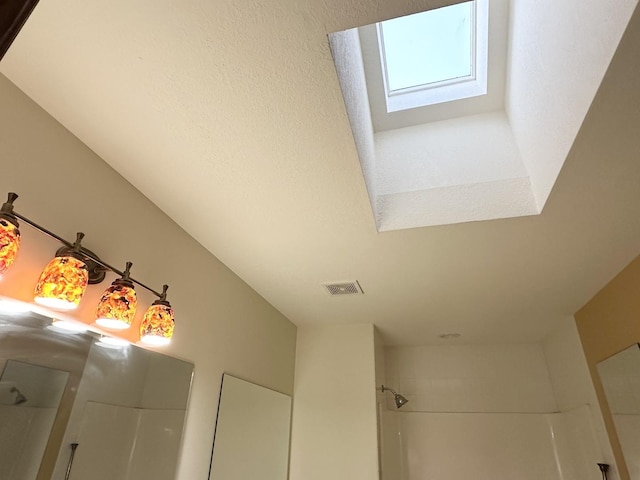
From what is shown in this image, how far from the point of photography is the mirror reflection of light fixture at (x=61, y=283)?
38.4 inches

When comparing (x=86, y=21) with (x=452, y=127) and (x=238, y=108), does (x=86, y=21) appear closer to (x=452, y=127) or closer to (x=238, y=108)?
(x=238, y=108)

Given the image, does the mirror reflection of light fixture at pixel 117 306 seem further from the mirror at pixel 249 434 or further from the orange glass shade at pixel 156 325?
the mirror at pixel 249 434

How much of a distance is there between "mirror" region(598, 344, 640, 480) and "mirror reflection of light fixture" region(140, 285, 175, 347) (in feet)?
6.62

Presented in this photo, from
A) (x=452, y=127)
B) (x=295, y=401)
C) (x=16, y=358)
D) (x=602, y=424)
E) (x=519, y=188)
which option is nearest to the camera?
(x=16, y=358)

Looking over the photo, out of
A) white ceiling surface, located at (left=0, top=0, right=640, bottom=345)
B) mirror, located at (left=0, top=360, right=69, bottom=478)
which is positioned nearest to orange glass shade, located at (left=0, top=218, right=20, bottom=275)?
mirror, located at (left=0, top=360, right=69, bottom=478)

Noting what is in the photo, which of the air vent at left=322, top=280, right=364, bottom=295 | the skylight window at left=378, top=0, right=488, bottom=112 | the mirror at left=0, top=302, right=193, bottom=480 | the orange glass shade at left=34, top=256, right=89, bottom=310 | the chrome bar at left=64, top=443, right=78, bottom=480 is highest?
the skylight window at left=378, top=0, right=488, bottom=112

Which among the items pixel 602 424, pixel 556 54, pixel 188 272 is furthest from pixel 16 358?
pixel 602 424

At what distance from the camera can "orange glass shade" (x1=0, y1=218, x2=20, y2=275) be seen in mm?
815

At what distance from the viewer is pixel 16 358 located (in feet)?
3.14

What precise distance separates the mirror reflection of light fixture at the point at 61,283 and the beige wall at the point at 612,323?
86.4 inches

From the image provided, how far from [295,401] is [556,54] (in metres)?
2.51

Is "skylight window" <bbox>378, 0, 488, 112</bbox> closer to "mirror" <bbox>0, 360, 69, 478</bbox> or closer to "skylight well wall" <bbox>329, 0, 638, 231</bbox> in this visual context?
"skylight well wall" <bbox>329, 0, 638, 231</bbox>

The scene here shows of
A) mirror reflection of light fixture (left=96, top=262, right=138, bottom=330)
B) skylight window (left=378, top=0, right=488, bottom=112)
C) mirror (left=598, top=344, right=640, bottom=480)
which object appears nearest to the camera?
mirror reflection of light fixture (left=96, top=262, right=138, bottom=330)

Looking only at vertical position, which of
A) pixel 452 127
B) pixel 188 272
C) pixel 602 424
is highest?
pixel 452 127
